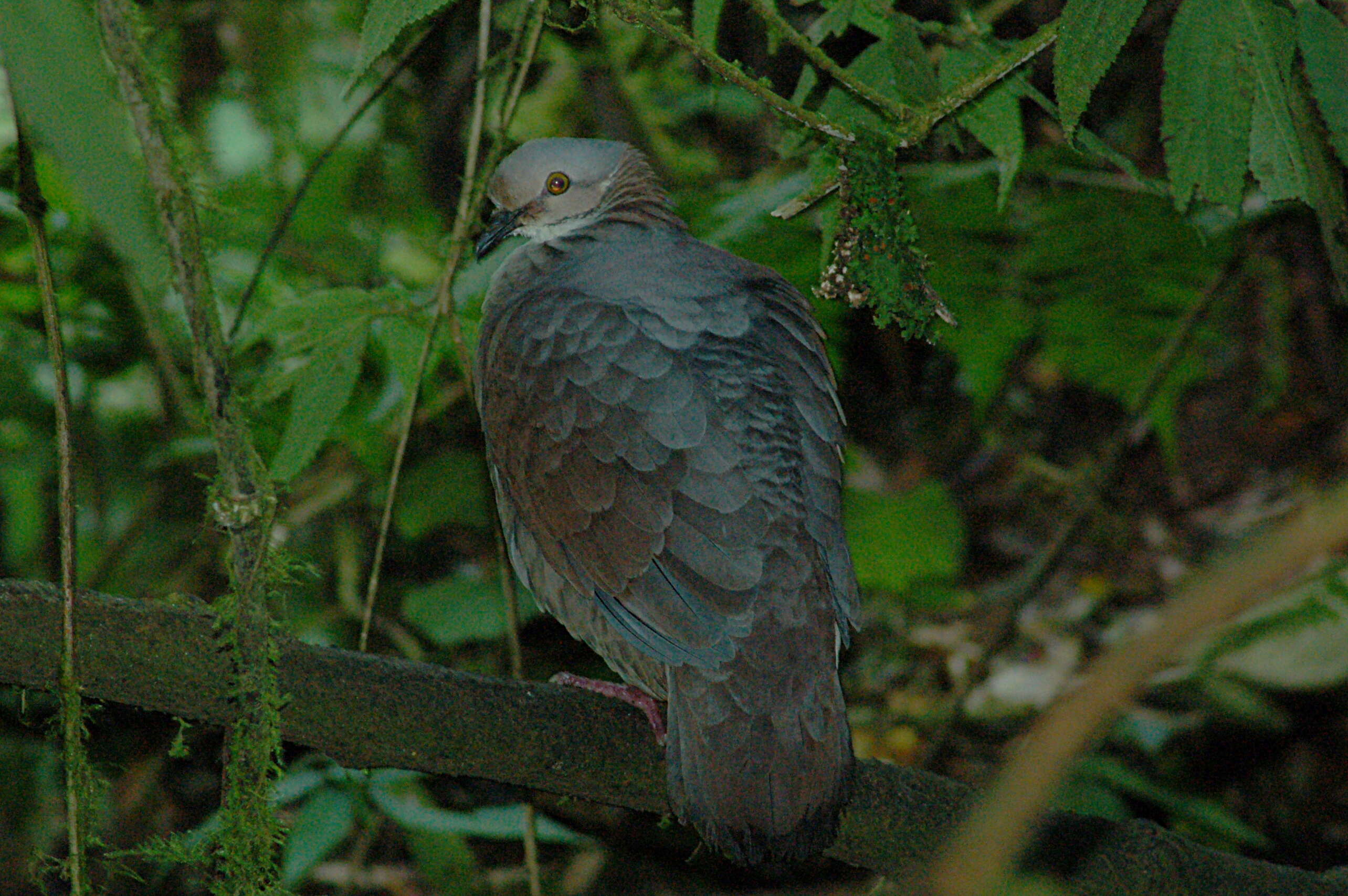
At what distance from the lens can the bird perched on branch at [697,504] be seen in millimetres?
2576

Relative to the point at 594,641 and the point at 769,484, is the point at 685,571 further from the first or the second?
the point at 594,641

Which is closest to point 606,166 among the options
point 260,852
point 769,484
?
point 769,484

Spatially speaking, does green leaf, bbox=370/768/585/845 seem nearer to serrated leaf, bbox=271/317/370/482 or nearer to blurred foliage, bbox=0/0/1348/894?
blurred foliage, bbox=0/0/1348/894

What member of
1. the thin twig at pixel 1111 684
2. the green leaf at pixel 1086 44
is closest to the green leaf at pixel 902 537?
the green leaf at pixel 1086 44

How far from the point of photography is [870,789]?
8.90 ft

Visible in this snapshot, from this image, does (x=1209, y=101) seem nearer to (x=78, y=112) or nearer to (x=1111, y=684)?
(x=1111, y=684)

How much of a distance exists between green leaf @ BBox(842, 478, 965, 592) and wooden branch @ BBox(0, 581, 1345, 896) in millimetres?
1932

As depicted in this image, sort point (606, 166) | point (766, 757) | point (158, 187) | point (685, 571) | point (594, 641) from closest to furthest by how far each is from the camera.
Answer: point (158, 187) < point (766, 757) < point (685, 571) < point (594, 641) < point (606, 166)

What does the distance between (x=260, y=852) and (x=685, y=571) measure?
3.14 ft

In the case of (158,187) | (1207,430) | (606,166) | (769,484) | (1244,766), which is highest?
(158,187)

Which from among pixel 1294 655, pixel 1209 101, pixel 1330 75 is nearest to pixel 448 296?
pixel 1209 101

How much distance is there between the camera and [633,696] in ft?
9.58

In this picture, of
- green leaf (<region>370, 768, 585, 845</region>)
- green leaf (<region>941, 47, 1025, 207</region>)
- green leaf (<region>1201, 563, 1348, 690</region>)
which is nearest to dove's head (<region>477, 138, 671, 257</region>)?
green leaf (<region>941, 47, 1025, 207</region>)

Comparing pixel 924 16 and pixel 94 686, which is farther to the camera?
pixel 924 16
